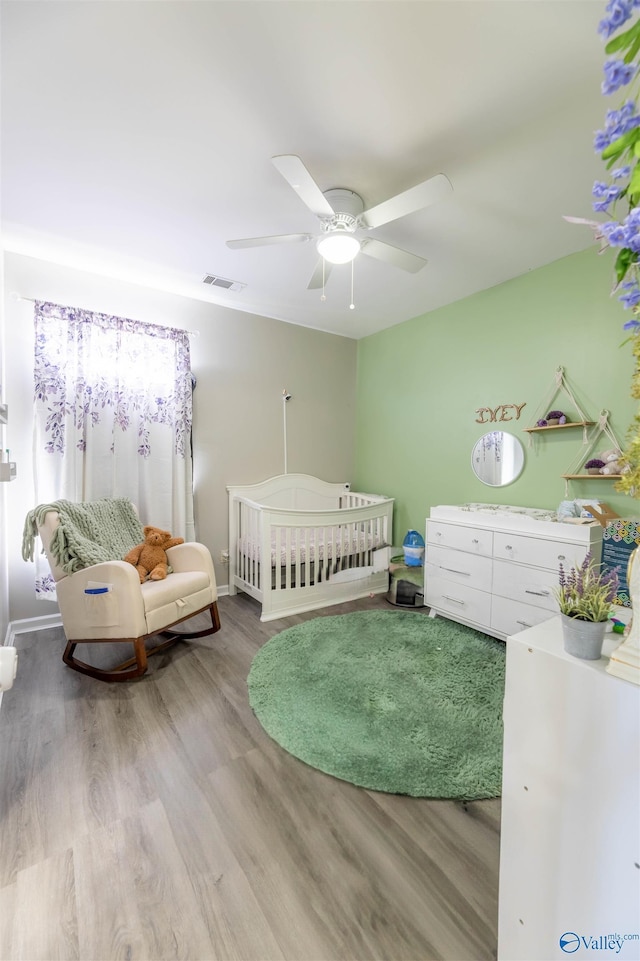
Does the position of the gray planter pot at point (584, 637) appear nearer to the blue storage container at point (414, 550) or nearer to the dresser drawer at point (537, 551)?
the dresser drawer at point (537, 551)

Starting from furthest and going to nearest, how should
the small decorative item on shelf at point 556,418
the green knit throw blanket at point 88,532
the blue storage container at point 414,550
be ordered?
the blue storage container at point 414,550 → the small decorative item on shelf at point 556,418 → the green knit throw blanket at point 88,532

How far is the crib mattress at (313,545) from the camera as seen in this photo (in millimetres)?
2871

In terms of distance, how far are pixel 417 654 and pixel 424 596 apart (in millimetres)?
700

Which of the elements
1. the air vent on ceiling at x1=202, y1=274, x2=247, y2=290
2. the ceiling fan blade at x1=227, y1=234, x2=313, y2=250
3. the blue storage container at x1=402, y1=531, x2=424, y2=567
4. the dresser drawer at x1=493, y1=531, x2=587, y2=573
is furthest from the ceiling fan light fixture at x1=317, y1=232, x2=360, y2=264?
the blue storage container at x1=402, y1=531, x2=424, y2=567

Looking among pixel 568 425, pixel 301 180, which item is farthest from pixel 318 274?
pixel 568 425

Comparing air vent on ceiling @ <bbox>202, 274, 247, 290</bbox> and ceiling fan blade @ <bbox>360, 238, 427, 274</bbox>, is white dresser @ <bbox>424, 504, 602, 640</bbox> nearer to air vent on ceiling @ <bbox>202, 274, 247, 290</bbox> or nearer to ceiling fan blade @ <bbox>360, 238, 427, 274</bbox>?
ceiling fan blade @ <bbox>360, 238, 427, 274</bbox>

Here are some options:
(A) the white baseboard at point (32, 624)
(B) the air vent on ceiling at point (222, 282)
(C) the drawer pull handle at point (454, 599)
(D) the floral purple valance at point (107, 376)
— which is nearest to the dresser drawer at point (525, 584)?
(C) the drawer pull handle at point (454, 599)

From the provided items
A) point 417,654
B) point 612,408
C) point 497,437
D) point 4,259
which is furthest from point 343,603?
point 4,259

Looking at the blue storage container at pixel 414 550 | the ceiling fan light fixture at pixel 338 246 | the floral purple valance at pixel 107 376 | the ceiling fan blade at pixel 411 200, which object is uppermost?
the ceiling fan blade at pixel 411 200

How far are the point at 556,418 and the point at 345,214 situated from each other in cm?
181

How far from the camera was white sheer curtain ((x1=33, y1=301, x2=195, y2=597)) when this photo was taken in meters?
2.53

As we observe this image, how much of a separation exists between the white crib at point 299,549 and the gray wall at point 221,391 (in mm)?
190

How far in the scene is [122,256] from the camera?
8.36 ft

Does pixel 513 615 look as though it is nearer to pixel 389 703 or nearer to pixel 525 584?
pixel 525 584
